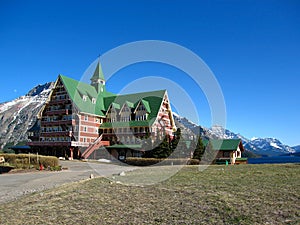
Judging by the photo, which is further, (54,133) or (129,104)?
(129,104)

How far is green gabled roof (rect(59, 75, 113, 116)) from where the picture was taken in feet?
202

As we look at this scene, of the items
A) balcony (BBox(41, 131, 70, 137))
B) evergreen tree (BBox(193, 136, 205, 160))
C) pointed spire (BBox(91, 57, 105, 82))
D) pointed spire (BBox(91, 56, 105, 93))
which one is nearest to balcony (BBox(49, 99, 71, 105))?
balcony (BBox(41, 131, 70, 137))

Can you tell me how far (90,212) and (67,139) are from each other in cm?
5297

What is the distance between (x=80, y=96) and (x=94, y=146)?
42.5 feet

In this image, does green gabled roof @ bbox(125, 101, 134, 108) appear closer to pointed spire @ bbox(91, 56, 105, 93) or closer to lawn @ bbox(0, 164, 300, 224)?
pointed spire @ bbox(91, 56, 105, 93)

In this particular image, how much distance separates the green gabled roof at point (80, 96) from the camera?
6150cm

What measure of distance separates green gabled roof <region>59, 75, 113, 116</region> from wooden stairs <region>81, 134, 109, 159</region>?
7.05 metres

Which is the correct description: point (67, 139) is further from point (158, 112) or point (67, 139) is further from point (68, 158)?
point (158, 112)

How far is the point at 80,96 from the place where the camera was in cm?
6369

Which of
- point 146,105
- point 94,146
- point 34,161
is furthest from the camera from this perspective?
point 146,105

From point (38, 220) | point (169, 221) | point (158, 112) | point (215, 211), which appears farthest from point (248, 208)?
point (158, 112)

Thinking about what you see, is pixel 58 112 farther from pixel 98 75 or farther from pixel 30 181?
pixel 30 181

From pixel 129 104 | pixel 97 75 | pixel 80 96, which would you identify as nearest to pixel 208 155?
pixel 129 104

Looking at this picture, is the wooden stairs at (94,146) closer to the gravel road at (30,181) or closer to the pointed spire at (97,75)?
the pointed spire at (97,75)
